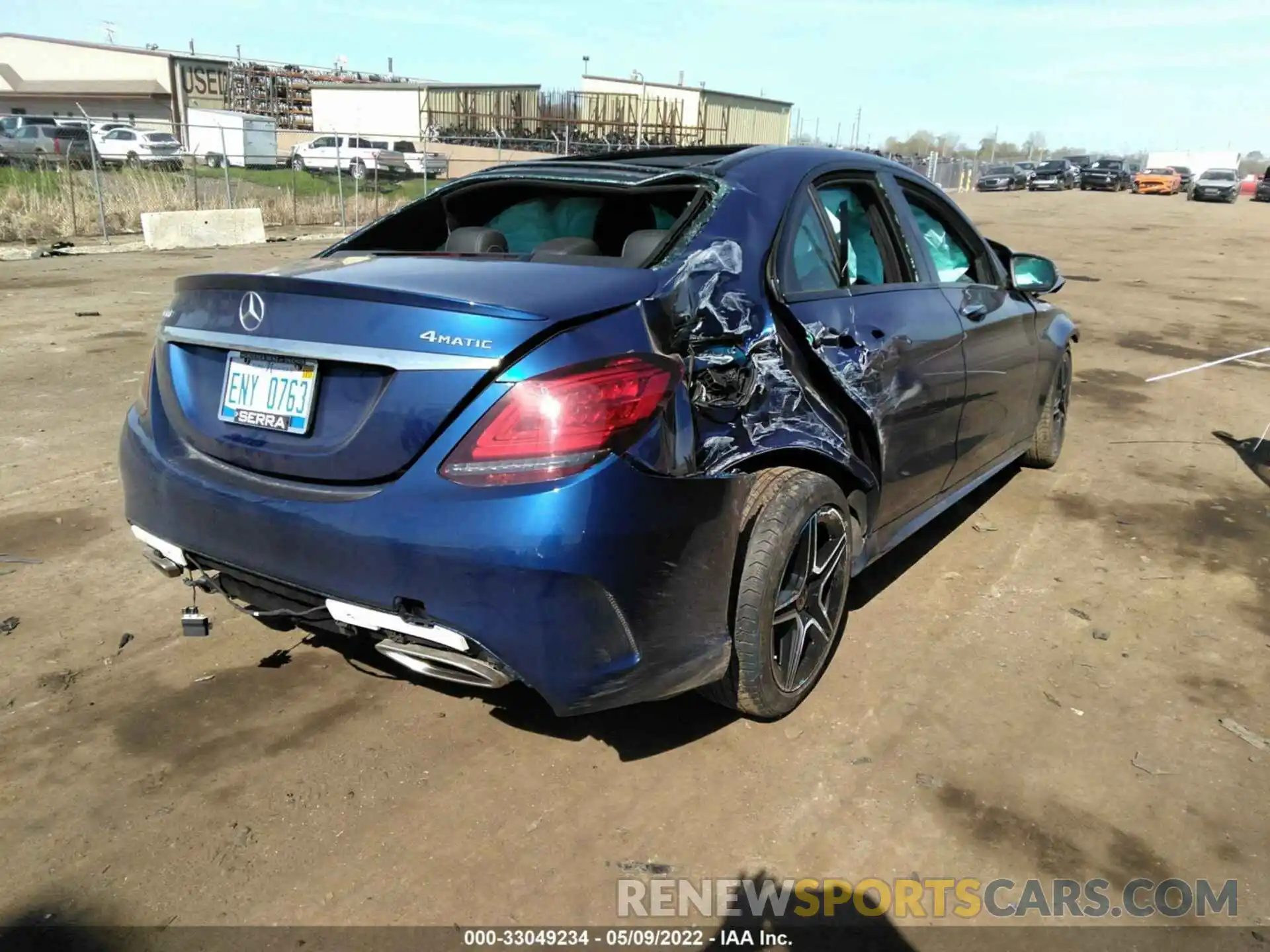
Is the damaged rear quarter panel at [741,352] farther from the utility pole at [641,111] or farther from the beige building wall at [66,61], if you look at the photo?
the beige building wall at [66,61]

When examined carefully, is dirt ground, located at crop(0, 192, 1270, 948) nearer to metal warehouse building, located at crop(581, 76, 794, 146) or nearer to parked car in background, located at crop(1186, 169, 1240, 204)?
metal warehouse building, located at crop(581, 76, 794, 146)

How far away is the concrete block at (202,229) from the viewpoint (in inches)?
635

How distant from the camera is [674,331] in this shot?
2.53 m

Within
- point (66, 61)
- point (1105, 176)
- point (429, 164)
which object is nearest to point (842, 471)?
point (429, 164)

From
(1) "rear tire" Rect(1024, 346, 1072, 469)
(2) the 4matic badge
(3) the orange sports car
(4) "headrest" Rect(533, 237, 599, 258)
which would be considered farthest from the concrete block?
(3) the orange sports car

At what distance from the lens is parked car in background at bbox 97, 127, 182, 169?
21.8 metres

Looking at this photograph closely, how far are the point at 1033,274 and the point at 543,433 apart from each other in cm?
346

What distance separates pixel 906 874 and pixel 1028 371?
3.09m

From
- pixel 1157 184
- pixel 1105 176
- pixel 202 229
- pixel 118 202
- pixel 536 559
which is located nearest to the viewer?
pixel 536 559

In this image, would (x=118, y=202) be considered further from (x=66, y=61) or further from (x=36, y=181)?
(x=66, y=61)

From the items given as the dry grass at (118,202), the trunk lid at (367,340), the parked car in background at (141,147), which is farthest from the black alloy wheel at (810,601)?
the parked car in background at (141,147)

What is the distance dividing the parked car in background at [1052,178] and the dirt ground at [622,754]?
179ft

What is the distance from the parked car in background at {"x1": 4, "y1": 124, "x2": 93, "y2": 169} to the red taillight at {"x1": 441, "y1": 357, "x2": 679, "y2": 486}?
1690 centimetres

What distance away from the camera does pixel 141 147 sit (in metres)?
32.5
